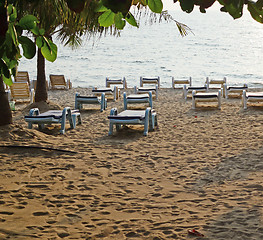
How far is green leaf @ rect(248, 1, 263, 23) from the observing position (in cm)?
142

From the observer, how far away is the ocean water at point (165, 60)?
139 feet

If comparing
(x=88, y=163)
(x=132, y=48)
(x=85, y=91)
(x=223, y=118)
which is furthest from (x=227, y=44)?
(x=88, y=163)

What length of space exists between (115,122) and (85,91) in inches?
379

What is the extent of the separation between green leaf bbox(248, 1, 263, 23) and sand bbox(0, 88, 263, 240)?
2.16 m

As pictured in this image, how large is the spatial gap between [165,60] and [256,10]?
177 feet

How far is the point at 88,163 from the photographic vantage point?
570 cm

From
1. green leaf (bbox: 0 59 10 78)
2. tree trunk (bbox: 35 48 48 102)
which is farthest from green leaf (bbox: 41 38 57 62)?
tree trunk (bbox: 35 48 48 102)

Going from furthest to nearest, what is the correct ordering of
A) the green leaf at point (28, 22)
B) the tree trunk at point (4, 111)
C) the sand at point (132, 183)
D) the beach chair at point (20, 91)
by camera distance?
the beach chair at point (20, 91) < the tree trunk at point (4, 111) < the sand at point (132, 183) < the green leaf at point (28, 22)

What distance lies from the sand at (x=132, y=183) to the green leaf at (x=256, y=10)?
2.16 m

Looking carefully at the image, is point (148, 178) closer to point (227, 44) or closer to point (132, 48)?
point (132, 48)

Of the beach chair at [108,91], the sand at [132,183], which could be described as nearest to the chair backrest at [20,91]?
the beach chair at [108,91]

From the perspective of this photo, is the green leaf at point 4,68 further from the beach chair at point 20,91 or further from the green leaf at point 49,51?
the beach chair at point 20,91

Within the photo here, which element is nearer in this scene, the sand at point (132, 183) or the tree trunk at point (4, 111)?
the sand at point (132, 183)

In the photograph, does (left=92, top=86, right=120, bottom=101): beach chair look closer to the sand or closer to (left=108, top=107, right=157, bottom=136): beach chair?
the sand
